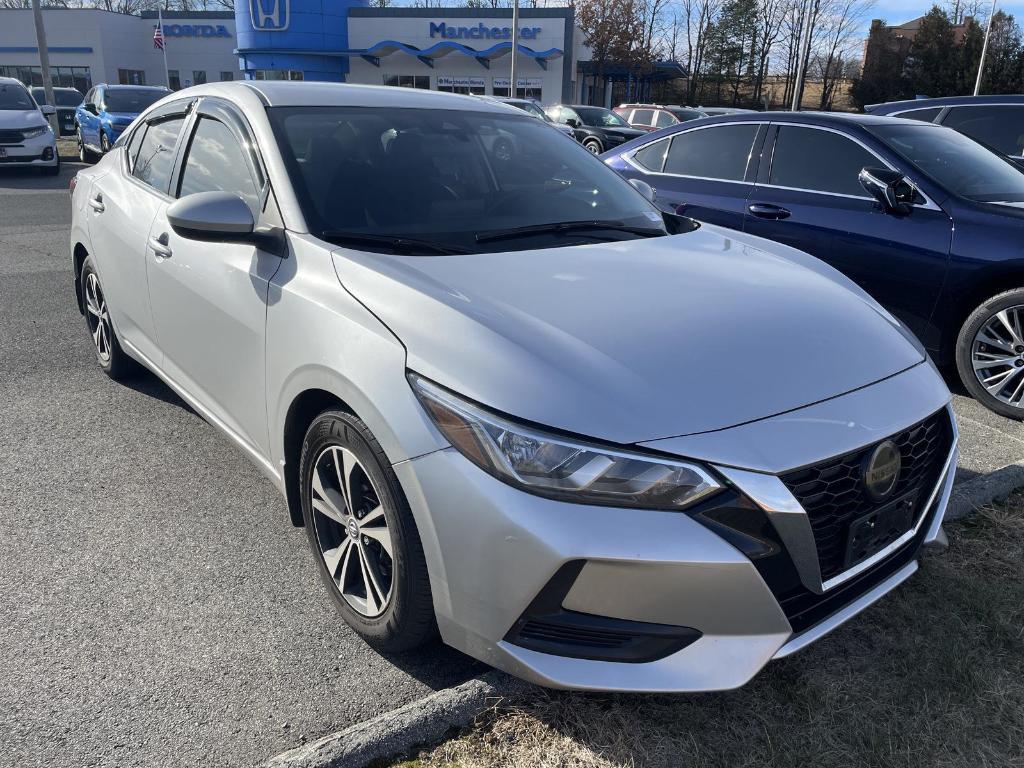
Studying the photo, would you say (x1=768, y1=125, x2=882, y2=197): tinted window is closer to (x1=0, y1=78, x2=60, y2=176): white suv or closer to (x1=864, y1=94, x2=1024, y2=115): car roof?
(x1=864, y1=94, x2=1024, y2=115): car roof

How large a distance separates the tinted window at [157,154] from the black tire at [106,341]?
31.6 inches

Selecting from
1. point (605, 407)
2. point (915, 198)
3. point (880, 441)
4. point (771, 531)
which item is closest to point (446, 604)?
point (605, 407)

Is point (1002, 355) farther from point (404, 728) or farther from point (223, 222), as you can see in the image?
point (223, 222)

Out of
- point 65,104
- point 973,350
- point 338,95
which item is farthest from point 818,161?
point 65,104

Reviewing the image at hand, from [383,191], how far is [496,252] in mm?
545

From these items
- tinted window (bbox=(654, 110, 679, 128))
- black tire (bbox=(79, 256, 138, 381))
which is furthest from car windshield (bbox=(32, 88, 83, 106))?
black tire (bbox=(79, 256, 138, 381))

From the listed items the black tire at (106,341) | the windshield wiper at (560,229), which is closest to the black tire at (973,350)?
the windshield wiper at (560,229)

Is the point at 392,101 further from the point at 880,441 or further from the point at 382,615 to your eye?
the point at 880,441

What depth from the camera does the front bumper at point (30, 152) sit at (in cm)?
1543

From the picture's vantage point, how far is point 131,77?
5028 cm

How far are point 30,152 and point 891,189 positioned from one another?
1624 cm

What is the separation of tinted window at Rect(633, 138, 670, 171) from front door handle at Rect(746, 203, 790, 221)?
1052 millimetres

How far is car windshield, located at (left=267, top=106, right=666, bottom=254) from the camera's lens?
9.39ft

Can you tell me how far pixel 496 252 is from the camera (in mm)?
2787
